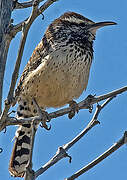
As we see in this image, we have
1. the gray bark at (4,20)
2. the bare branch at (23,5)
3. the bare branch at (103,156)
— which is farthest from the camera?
the bare branch at (23,5)

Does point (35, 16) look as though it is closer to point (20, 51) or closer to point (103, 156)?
point (20, 51)

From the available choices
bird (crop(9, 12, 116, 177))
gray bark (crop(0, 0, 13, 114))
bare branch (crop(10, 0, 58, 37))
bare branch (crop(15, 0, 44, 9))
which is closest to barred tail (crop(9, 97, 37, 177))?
bird (crop(9, 12, 116, 177))

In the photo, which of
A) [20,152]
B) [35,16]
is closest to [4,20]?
[35,16]

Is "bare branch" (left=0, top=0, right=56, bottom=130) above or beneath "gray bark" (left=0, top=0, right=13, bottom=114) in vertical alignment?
beneath

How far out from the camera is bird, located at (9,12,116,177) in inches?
134

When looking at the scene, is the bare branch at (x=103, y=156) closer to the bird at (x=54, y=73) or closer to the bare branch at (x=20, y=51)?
the bare branch at (x=20, y=51)

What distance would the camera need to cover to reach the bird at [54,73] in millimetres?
3412

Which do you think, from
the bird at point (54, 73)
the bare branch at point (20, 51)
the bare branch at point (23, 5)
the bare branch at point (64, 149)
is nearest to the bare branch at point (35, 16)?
the bare branch at point (20, 51)

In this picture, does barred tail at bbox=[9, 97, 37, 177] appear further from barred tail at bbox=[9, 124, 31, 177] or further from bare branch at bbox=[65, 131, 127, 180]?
bare branch at bbox=[65, 131, 127, 180]

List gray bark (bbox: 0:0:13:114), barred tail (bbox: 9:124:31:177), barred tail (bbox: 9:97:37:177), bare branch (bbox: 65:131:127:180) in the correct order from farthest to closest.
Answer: barred tail (bbox: 9:97:37:177)
barred tail (bbox: 9:124:31:177)
gray bark (bbox: 0:0:13:114)
bare branch (bbox: 65:131:127:180)

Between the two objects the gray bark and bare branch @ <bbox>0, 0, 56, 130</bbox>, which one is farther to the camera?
the gray bark

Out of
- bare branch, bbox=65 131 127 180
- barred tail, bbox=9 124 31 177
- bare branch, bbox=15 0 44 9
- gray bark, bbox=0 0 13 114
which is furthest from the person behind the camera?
barred tail, bbox=9 124 31 177

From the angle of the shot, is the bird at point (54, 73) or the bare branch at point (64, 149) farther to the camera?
the bird at point (54, 73)

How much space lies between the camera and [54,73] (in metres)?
3.39
